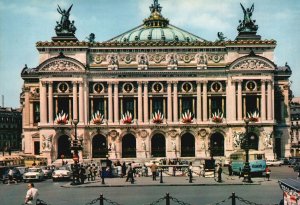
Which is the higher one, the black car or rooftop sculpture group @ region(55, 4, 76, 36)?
rooftop sculpture group @ region(55, 4, 76, 36)

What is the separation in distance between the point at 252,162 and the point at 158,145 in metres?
37.1

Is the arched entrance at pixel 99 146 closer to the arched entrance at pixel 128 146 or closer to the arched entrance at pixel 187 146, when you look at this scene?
the arched entrance at pixel 128 146

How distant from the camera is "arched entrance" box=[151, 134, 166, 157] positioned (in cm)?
10888

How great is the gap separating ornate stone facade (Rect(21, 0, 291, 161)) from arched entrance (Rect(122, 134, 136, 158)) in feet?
0.55

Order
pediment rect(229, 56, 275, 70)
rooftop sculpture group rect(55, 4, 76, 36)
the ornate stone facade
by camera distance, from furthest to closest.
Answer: rooftop sculpture group rect(55, 4, 76, 36) → pediment rect(229, 56, 275, 70) → the ornate stone facade

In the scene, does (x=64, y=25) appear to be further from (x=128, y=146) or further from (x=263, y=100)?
(x=263, y=100)

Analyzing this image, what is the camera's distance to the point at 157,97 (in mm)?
109500

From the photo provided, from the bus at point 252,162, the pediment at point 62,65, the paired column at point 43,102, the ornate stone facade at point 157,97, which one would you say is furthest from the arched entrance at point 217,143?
the paired column at point 43,102

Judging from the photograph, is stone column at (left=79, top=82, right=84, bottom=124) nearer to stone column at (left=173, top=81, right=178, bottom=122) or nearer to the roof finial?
stone column at (left=173, top=81, right=178, bottom=122)

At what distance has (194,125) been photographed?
355 feet

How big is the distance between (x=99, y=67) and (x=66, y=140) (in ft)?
44.4

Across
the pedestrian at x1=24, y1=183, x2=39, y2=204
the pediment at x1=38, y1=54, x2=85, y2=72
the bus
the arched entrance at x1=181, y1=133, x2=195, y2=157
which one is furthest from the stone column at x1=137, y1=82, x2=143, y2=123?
the pedestrian at x1=24, y1=183, x2=39, y2=204

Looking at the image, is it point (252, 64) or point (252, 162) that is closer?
point (252, 162)

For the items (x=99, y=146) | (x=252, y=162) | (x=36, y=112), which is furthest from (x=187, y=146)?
(x=252, y=162)
